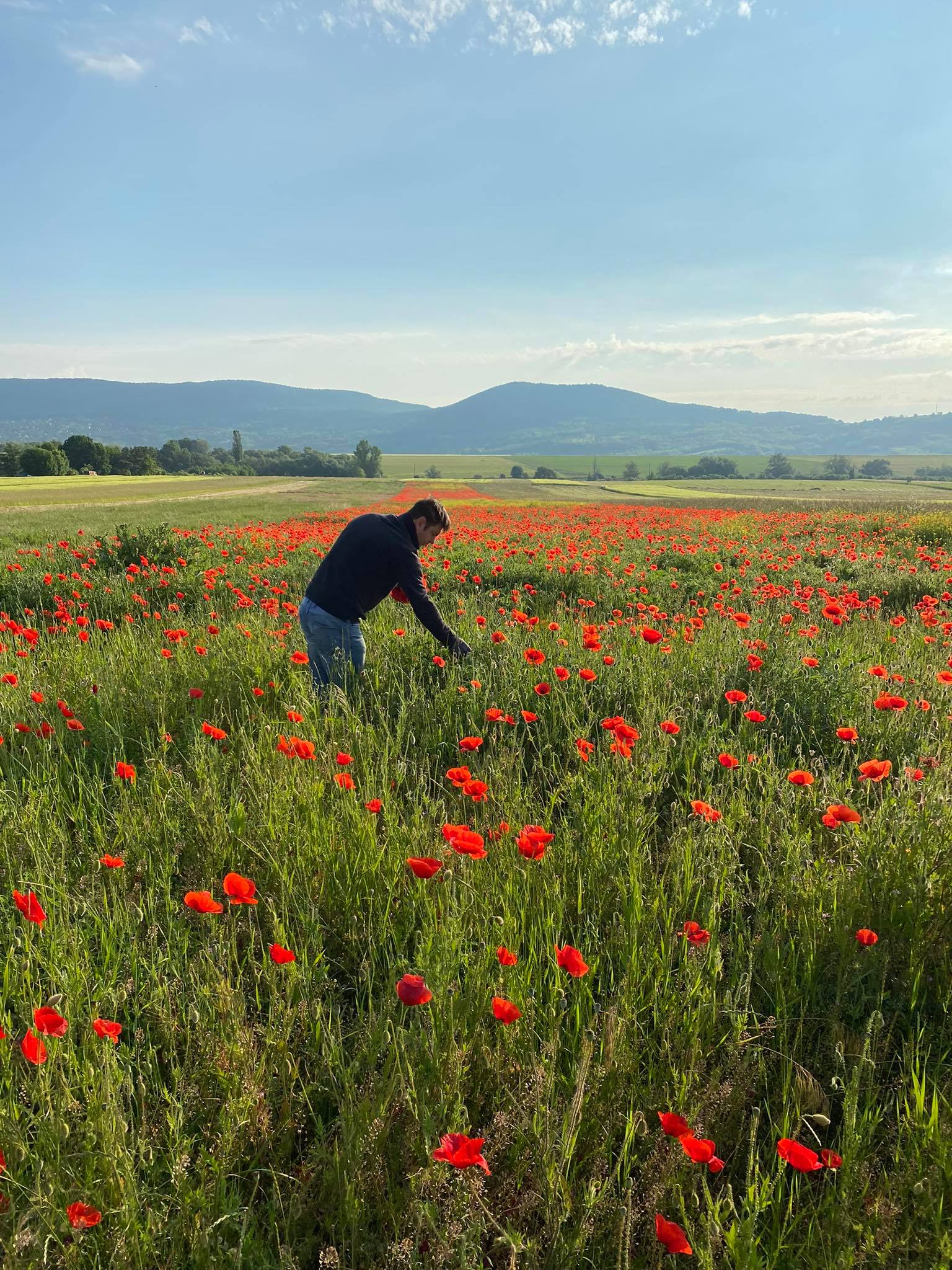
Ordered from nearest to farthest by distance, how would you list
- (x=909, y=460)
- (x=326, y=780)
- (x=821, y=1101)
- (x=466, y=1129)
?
(x=466, y=1129) < (x=821, y=1101) < (x=326, y=780) < (x=909, y=460)

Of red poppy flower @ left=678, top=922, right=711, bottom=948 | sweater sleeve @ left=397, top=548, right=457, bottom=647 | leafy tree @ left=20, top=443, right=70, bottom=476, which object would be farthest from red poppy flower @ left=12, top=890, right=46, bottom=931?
leafy tree @ left=20, top=443, right=70, bottom=476

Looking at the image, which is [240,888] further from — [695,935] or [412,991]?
[695,935]

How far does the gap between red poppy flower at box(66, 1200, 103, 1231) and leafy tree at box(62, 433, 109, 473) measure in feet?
355

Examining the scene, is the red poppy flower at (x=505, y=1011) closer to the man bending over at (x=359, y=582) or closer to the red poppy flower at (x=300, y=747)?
the red poppy flower at (x=300, y=747)

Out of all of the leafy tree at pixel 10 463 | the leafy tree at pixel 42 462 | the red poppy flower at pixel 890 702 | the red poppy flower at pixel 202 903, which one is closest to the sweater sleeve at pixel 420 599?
the red poppy flower at pixel 890 702

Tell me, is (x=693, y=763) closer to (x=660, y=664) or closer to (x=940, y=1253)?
(x=660, y=664)

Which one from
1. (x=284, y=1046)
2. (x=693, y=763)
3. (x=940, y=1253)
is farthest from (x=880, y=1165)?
(x=693, y=763)

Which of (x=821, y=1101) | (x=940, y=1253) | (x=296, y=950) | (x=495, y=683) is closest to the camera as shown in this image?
(x=940, y=1253)

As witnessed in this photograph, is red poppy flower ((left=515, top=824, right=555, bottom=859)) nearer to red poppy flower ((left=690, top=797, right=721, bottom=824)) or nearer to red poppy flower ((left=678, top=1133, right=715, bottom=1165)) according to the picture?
red poppy flower ((left=690, top=797, right=721, bottom=824))

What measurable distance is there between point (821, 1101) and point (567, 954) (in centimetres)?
83

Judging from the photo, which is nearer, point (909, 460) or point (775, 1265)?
point (775, 1265)

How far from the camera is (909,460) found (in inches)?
7146

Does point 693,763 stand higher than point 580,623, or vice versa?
point 580,623

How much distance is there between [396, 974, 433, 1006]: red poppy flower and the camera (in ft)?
4.81
